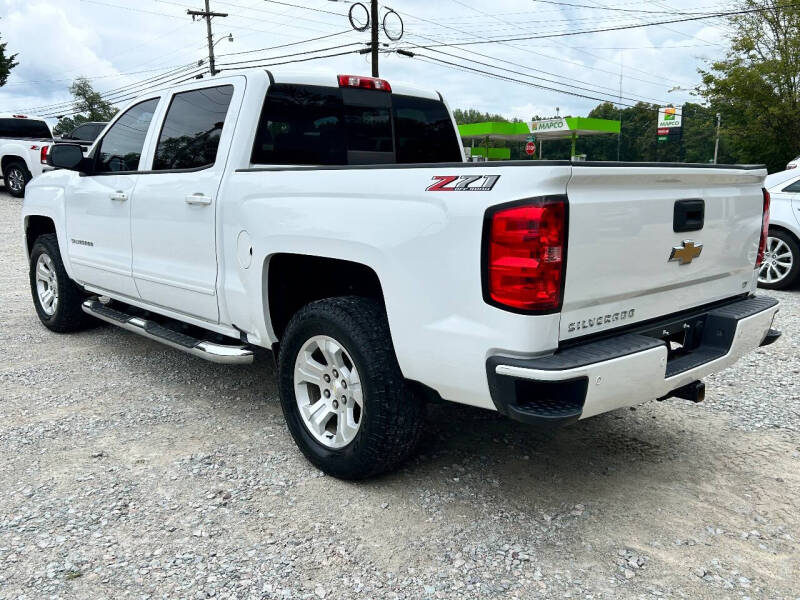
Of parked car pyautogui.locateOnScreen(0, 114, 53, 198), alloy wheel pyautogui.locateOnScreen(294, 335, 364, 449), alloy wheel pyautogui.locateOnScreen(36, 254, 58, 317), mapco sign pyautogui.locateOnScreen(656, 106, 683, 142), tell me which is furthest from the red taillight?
mapco sign pyautogui.locateOnScreen(656, 106, 683, 142)

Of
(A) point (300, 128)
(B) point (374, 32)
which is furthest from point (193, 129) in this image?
(B) point (374, 32)

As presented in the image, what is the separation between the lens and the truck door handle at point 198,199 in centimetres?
379

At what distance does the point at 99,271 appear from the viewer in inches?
199

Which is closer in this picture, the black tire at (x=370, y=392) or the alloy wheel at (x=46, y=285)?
the black tire at (x=370, y=392)

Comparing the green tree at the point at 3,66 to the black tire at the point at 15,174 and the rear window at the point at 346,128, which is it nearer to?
the black tire at the point at 15,174

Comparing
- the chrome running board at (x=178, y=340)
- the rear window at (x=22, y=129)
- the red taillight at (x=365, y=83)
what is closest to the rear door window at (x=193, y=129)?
the red taillight at (x=365, y=83)

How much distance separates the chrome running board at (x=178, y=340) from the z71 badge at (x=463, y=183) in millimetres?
1628

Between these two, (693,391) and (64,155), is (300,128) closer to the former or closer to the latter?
(64,155)

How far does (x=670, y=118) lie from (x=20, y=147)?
52721mm

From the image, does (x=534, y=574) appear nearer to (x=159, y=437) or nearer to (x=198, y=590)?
(x=198, y=590)

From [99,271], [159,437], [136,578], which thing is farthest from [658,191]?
[99,271]

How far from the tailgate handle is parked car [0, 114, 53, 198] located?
16224 millimetres

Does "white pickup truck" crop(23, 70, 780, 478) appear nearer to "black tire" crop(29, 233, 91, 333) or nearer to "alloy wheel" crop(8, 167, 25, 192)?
"black tire" crop(29, 233, 91, 333)

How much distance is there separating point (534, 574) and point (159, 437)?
227 centimetres
